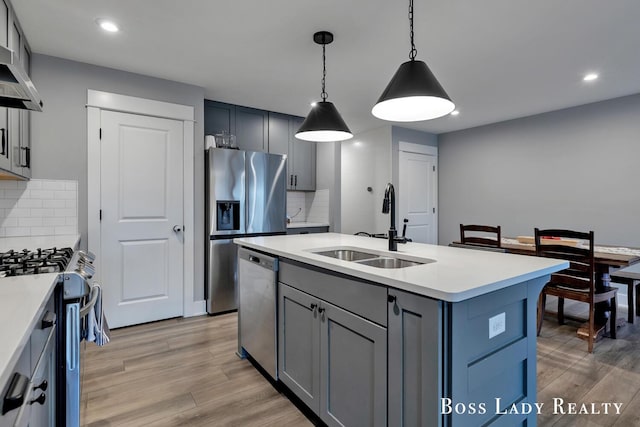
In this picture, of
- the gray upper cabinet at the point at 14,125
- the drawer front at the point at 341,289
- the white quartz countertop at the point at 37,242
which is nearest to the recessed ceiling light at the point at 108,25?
the gray upper cabinet at the point at 14,125

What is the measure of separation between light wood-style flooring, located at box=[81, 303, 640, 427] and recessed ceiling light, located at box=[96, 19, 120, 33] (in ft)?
7.89

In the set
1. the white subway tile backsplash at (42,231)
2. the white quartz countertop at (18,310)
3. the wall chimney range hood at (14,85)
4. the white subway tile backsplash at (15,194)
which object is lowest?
the white quartz countertop at (18,310)

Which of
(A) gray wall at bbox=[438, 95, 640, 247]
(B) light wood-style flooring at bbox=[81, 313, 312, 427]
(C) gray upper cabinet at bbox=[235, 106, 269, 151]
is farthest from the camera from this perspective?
(C) gray upper cabinet at bbox=[235, 106, 269, 151]

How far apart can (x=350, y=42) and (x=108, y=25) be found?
173 cm

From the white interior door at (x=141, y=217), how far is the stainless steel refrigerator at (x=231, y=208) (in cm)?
30

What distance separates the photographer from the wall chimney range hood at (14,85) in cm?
111

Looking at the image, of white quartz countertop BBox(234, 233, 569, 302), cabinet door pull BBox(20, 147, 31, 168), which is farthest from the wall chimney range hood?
white quartz countertop BBox(234, 233, 569, 302)

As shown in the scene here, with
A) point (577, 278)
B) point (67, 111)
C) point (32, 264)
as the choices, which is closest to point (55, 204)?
point (67, 111)

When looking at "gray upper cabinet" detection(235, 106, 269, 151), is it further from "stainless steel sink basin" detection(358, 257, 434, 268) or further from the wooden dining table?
the wooden dining table

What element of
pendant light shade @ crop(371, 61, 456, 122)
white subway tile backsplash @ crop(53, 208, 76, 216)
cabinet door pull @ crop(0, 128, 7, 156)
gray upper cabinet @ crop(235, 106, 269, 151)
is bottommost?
white subway tile backsplash @ crop(53, 208, 76, 216)

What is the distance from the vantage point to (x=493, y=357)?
127cm

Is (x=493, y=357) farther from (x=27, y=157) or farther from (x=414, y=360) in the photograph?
(x=27, y=157)

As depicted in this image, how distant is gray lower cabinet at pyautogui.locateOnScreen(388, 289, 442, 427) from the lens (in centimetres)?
112

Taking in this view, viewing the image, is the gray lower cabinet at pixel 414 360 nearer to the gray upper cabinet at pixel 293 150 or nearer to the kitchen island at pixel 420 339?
the kitchen island at pixel 420 339
